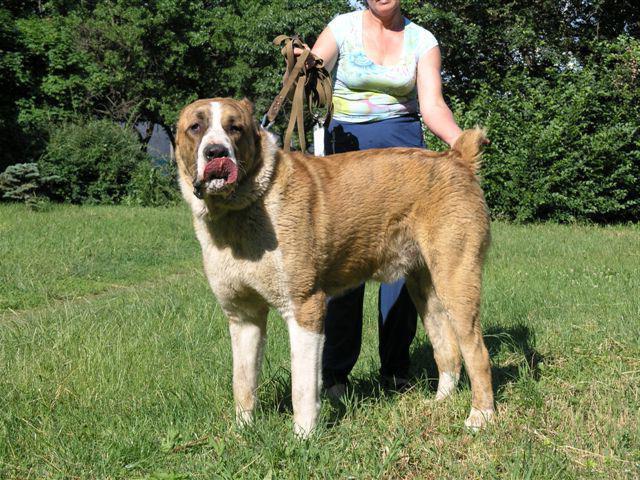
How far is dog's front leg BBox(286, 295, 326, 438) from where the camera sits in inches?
147

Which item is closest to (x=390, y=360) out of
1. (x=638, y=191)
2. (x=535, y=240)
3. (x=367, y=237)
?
(x=367, y=237)

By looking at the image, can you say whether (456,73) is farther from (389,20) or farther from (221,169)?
(221,169)

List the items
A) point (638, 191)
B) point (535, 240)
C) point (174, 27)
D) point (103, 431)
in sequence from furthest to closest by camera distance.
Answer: point (174, 27), point (638, 191), point (535, 240), point (103, 431)

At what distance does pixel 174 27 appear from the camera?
2930cm

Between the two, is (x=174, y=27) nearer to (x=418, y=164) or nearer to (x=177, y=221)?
(x=177, y=221)

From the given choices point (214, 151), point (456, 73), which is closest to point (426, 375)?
point (214, 151)

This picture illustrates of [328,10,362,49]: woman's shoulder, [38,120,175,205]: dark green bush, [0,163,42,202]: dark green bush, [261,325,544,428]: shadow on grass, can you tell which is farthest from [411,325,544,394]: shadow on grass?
[38,120,175,205]: dark green bush

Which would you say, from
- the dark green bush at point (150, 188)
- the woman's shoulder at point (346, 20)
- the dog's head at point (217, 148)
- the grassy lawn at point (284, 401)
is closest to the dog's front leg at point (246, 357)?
the grassy lawn at point (284, 401)

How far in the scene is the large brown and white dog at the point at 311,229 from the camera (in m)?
3.69

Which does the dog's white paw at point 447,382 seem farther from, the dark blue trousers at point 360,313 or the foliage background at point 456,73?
the foliage background at point 456,73

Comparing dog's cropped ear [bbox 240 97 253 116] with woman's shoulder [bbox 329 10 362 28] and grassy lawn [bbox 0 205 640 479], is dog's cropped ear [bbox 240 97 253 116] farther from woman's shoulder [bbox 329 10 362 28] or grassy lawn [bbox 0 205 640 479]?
grassy lawn [bbox 0 205 640 479]

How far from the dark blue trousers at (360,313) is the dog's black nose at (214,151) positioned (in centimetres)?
156

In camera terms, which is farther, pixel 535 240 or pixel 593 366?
pixel 535 240

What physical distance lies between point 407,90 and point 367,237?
1124mm
